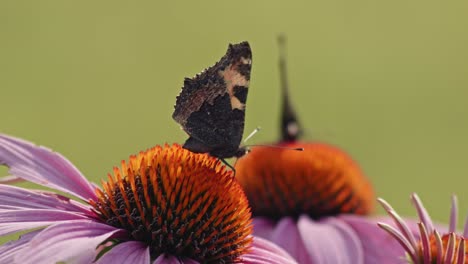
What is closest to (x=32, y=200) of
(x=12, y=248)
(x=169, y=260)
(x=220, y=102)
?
(x=12, y=248)

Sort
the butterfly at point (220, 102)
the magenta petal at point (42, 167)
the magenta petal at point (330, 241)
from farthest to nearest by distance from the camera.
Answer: the magenta petal at point (330, 241), the butterfly at point (220, 102), the magenta petal at point (42, 167)

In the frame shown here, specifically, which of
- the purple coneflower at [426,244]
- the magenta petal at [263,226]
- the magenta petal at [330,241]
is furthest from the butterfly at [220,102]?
the magenta petal at [263,226]

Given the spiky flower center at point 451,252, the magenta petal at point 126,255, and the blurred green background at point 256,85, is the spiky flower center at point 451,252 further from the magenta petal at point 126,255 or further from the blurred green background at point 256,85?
the blurred green background at point 256,85

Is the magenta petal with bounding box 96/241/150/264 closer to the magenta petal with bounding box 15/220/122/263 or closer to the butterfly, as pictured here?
the magenta petal with bounding box 15/220/122/263

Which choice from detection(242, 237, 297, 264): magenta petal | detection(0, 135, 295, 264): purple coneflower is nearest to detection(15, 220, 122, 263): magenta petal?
detection(0, 135, 295, 264): purple coneflower

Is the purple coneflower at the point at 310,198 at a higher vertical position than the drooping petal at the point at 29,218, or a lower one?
lower

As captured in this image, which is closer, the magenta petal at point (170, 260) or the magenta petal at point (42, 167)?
the magenta petal at point (170, 260)

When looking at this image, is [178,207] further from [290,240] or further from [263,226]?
[263,226]

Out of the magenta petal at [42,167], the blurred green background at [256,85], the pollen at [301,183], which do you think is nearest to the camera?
the magenta petal at [42,167]
